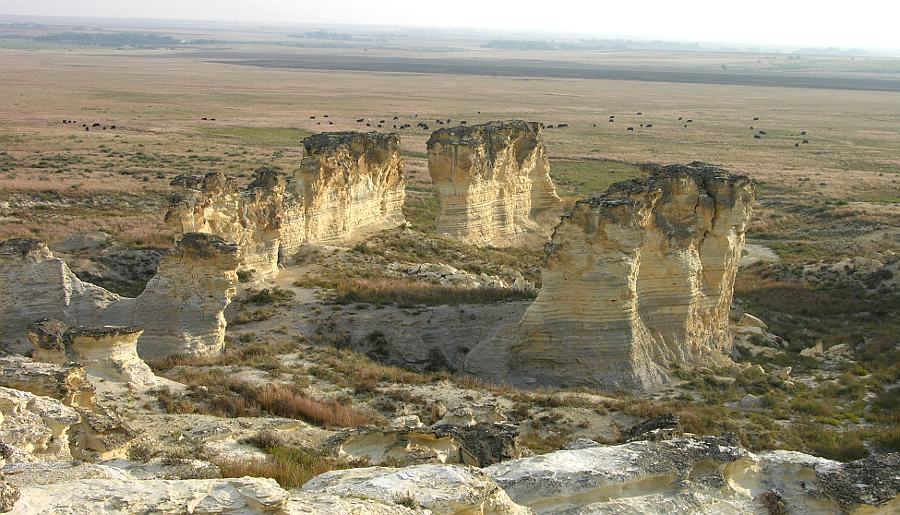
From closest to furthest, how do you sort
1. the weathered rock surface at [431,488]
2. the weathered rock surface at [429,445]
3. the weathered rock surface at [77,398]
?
the weathered rock surface at [431,488]
the weathered rock surface at [77,398]
the weathered rock surface at [429,445]

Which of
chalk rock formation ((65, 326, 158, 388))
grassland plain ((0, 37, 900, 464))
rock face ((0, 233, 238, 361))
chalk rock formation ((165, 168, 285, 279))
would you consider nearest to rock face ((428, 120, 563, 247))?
grassland plain ((0, 37, 900, 464))

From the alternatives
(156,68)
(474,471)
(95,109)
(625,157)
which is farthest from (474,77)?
(474,471)

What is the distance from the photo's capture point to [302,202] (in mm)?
28328

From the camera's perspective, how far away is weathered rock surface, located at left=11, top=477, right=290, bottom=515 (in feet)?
23.0

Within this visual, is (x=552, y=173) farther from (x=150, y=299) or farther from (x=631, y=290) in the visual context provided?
(x=150, y=299)

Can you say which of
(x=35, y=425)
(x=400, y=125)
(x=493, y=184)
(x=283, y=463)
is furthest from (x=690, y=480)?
(x=400, y=125)

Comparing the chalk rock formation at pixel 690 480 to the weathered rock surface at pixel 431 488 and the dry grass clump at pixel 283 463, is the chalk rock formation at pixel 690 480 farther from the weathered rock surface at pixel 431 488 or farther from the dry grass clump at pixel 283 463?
the dry grass clump at pixel 283 463

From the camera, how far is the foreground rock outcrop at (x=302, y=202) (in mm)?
24203

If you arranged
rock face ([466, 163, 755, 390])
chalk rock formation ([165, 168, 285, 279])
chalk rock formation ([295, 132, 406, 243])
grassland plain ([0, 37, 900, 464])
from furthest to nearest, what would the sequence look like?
chalk rock formation ([295, 132, 406, 243]), chalk rock formation ([165, 168, 285, 279]), rock face ([466, 163, 755, 390]), grassland plain ([0, 37, 900, 464])

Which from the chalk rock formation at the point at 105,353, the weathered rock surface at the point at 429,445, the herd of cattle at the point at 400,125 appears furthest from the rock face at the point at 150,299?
the herd of cattle at the point at 400,125

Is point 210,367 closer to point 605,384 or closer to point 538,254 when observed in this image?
point 605,384

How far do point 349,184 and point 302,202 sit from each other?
245cm

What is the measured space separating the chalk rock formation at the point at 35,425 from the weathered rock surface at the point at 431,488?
3130 millimetres

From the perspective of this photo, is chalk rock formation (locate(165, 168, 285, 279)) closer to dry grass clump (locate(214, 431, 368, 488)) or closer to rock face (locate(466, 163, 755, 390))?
rock face (locate(466, 163, 755, 390))
